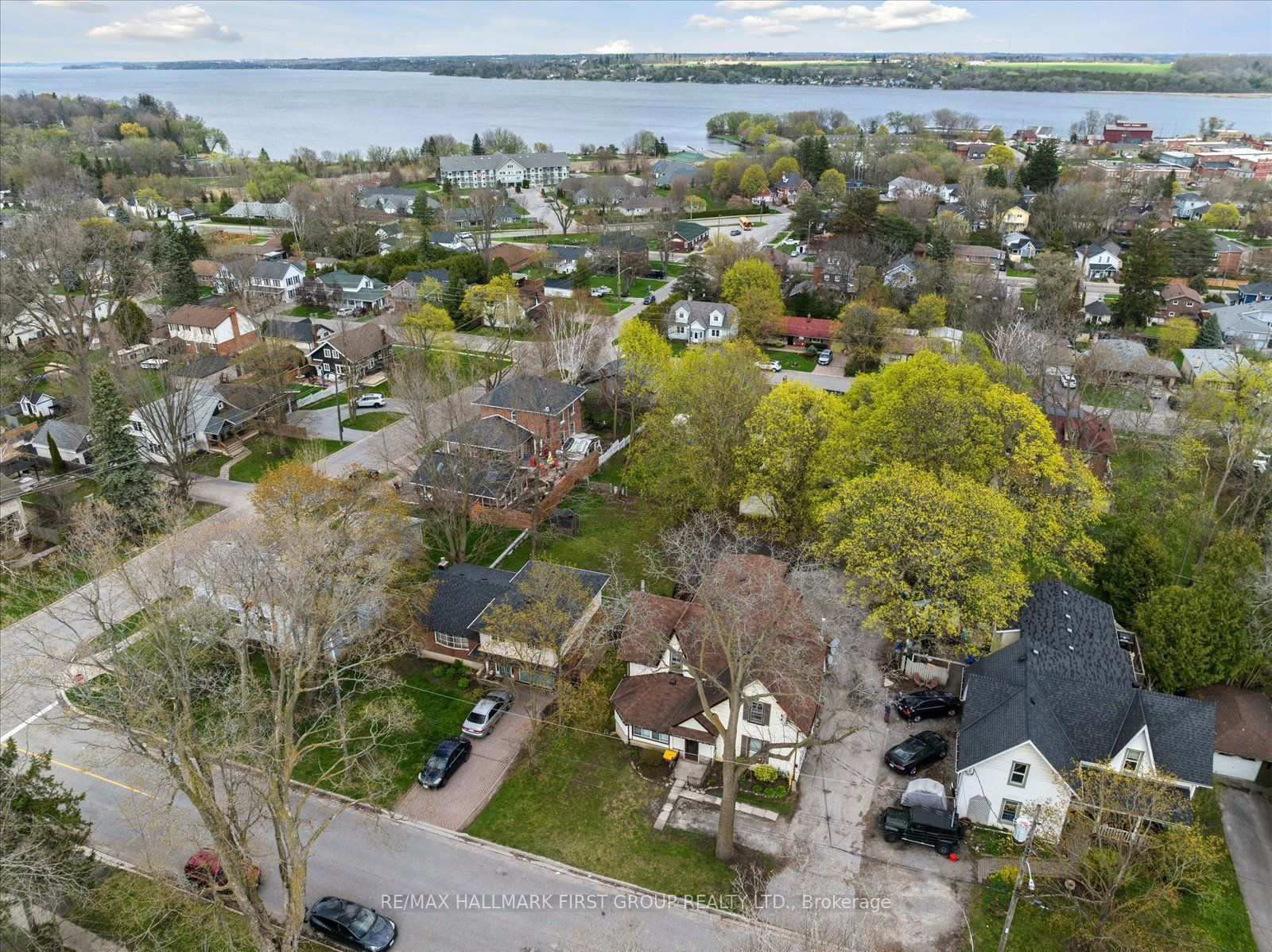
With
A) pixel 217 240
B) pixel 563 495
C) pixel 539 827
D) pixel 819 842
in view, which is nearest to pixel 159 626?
pixel 539 827

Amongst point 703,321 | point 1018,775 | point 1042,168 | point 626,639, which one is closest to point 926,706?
point 1018,775

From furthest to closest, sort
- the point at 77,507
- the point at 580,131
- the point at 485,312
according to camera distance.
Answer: the point at 580,131 → the point at 485,312 → the point at 77,507

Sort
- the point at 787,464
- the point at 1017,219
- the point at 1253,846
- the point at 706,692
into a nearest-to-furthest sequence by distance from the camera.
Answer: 1. the point at 1253,846
2. the point at 706,692
3. the point at 787,464
4. the point at 1017,219

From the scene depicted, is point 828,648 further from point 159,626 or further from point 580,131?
point 580,131

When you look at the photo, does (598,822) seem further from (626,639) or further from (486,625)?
(486,625)

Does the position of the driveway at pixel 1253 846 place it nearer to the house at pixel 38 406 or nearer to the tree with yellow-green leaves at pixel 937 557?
the tree with yellow-green leaves at pixel 937 557

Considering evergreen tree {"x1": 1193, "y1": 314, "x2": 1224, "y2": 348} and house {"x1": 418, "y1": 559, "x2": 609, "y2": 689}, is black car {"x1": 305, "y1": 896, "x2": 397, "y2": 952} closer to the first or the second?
house {"x1": 418, "y1": 559, "x2": 609, "y2": 689}
